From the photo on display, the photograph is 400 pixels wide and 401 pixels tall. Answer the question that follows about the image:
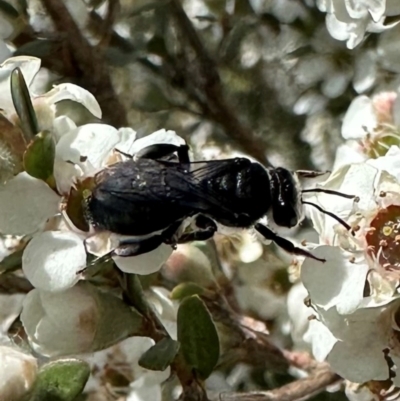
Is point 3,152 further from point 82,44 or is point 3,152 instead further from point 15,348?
point 82,44

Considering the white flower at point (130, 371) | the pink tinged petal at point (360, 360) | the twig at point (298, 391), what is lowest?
the twig at point (298, 391)

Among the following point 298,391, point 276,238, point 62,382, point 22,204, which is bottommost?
point 298,391

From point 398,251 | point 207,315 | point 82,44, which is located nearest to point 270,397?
point 207,315

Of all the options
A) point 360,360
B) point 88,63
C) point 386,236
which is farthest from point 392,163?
point 88,63

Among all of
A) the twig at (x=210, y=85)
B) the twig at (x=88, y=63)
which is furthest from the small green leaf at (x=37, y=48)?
the twig at (x=210, y=85)

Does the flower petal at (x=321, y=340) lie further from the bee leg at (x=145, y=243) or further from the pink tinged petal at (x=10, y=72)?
the pink tinged petal at (x=10, y=72)

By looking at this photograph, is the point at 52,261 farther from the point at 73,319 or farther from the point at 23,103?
the point at 23,103
